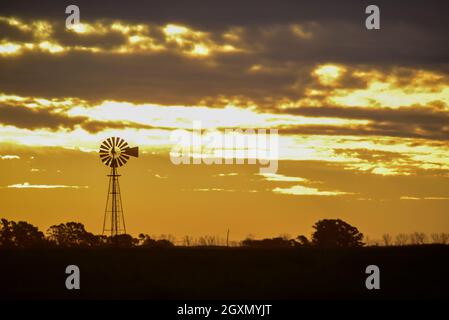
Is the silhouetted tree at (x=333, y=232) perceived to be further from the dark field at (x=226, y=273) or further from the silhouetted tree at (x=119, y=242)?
Result: the dark field at (x=226, y=273)

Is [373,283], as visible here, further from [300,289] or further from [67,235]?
[67,235]

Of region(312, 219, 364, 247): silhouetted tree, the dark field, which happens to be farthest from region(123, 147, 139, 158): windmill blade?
region(312, 219, 364, 247): silhouetted tree

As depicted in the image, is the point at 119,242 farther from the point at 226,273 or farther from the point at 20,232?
the point at 20,232

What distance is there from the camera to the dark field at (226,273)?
5228 cm

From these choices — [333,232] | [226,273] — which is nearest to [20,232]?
[333,232]

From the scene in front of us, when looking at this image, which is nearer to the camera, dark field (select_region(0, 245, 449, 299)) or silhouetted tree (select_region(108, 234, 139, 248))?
dark field (select_region(0, 245, 449, 299))

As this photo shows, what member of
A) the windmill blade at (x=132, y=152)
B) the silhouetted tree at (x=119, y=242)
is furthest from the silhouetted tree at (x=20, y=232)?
the windmill blade at (x=132, y=152)

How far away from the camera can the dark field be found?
52.3 m

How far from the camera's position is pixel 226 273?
181ft

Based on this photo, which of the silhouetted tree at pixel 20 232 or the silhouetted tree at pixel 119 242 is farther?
the silhouetted tree at pixel 20 232

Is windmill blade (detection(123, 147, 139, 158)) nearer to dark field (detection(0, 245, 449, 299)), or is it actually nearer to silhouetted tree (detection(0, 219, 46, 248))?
dark field (detection(0, 245, 449, 299))
